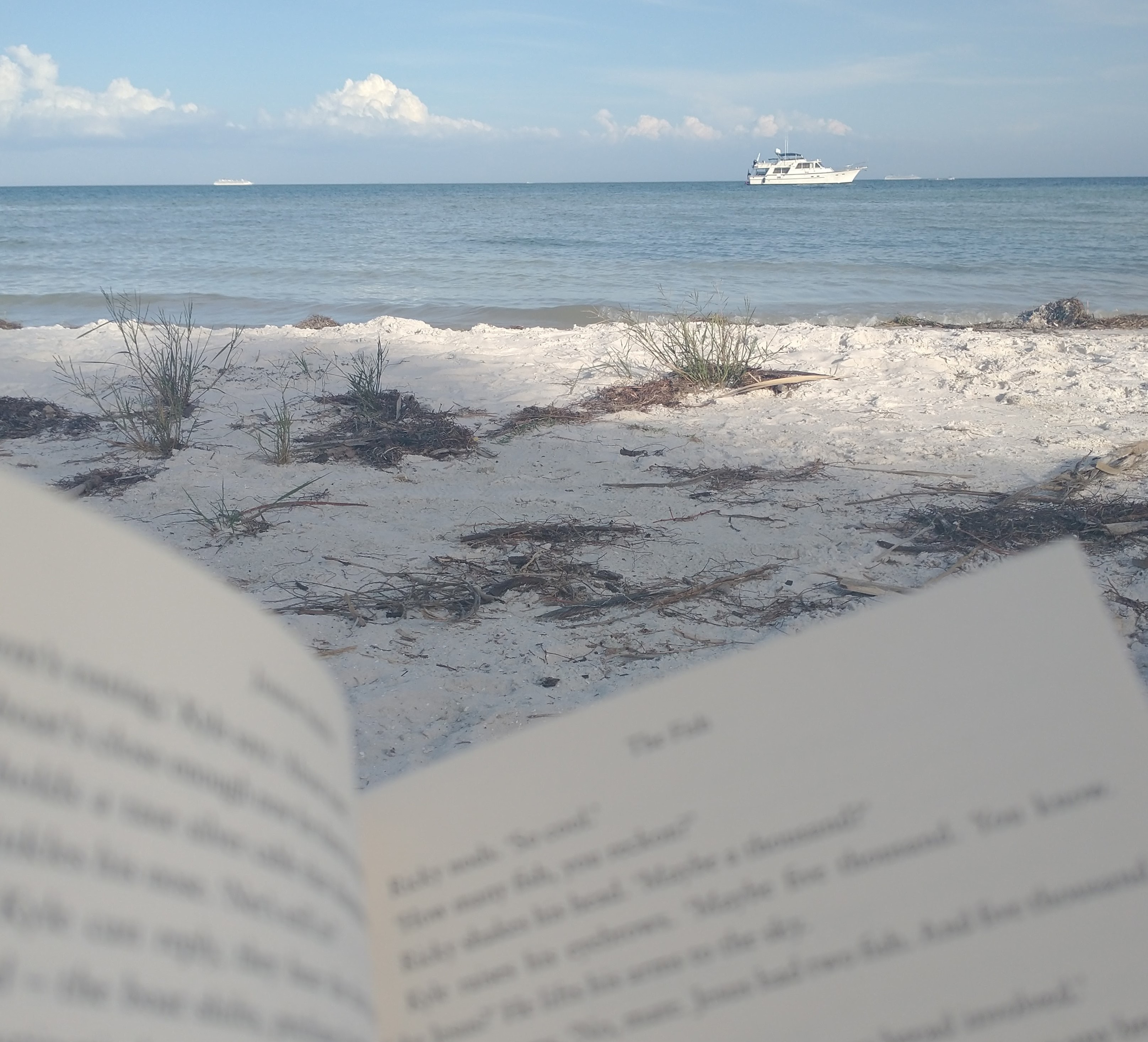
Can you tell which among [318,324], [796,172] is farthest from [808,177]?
[318,324]

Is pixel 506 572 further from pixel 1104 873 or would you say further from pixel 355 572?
pixel 1104 873

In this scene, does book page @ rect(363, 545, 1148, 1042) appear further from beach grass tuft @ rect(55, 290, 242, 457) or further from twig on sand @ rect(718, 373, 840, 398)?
twig on sand @ rect(718, 373, 840, 398)

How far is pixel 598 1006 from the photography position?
485 millimetres

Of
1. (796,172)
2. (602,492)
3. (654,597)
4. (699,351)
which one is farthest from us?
(796,172)

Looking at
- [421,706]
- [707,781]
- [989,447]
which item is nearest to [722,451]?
[989,447]

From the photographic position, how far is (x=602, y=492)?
307cm

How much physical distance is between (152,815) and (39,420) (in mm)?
4406

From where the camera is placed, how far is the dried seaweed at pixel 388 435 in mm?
3480

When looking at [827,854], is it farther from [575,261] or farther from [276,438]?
[575,261]

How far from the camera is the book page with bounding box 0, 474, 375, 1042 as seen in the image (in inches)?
14.3

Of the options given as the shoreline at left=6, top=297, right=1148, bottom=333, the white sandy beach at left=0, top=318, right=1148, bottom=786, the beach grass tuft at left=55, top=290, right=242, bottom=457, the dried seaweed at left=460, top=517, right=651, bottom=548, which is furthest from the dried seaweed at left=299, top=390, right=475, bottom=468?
the shoreline at left=6, top=297, right=1148, bottom=333

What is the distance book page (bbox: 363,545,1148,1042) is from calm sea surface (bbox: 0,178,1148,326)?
7316mm

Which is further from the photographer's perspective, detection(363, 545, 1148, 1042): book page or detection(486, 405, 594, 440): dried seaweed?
detection(486, 405, 594, 440): dried seaweed

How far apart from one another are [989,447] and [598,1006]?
3.46 metres
